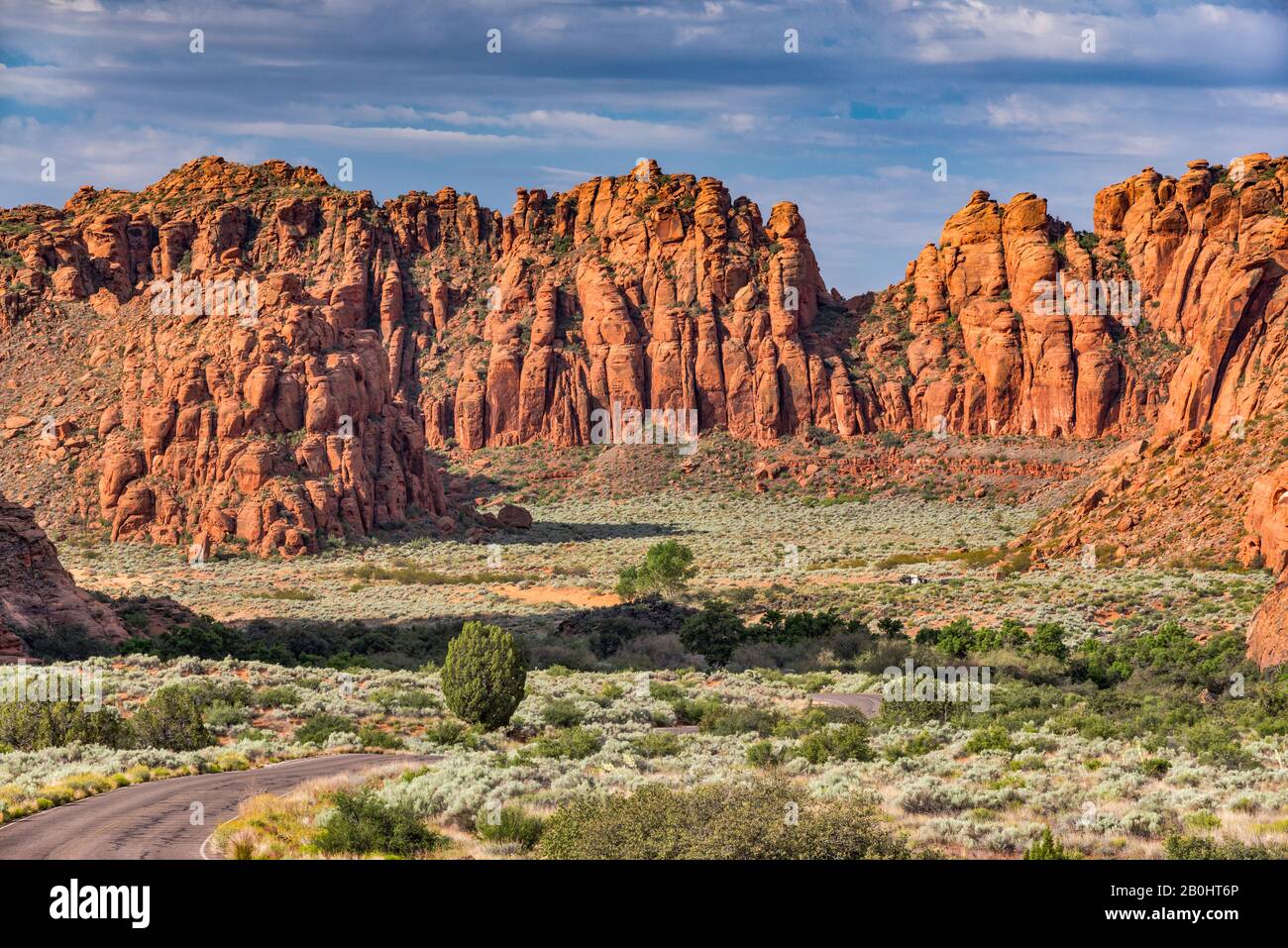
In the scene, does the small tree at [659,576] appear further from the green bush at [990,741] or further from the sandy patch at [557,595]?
the green bush at [990,741]

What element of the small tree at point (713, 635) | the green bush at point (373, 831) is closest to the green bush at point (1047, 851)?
the green bush at point (373, 831)

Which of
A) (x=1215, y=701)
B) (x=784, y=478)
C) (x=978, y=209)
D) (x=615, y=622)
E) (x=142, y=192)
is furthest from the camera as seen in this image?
(x=142, y=192)

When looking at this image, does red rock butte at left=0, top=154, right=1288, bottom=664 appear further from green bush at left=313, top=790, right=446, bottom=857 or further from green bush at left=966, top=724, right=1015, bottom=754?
green bush at left=313, top=790, right=446, bottom=857

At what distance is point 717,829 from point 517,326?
131916 mm

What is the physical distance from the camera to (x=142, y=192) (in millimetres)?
149875

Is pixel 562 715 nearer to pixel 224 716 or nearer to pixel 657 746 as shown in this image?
pixel 657 746

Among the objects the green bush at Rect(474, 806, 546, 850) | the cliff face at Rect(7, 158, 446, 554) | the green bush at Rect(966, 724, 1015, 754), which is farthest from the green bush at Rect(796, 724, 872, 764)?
the cliff face at Rect(7, 158, 446, 554)

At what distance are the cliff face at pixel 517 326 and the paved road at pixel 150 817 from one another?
59598 millimetres

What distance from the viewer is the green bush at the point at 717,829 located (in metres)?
14.7

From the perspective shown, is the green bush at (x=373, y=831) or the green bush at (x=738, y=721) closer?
the green bush at (x=373, y=831)
